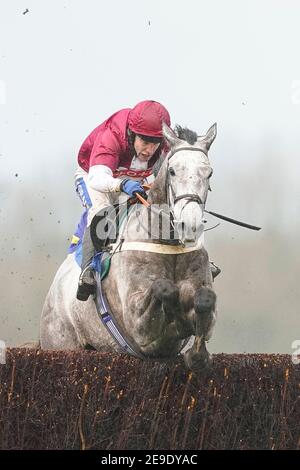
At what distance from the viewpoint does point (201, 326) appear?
658 centimetres

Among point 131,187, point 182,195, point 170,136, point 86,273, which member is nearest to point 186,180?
point 182,195

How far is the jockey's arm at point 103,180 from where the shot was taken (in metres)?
7.43

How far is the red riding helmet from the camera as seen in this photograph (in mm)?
7516

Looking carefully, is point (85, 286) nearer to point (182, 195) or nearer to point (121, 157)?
point (121, 157)

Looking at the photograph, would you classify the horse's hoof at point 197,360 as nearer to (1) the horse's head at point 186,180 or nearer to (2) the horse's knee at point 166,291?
(2) the horse's knee at point 166,291

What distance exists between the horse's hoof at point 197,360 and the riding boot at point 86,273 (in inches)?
56.2

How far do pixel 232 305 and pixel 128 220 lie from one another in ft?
31.9

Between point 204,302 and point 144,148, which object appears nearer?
point 204,302

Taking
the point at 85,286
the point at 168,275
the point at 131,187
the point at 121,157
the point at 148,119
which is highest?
the point at 148,119

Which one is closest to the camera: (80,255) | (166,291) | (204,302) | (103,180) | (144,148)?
(204,302)

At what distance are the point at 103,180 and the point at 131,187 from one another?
0.86ft

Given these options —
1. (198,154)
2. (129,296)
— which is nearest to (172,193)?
(198,154)

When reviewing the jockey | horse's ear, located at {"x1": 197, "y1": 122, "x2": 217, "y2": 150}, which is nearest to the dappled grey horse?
horse's ear, located at {"x1": 197, "y1": 122, "x2": 217, "y2": 150}

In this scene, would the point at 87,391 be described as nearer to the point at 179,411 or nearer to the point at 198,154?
the point at 179,411
